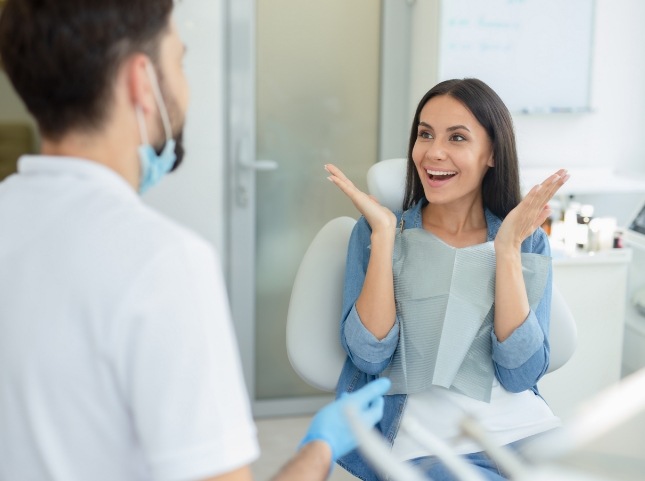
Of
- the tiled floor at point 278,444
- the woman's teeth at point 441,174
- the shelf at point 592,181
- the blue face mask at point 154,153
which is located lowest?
the tiled floor at point 278,444

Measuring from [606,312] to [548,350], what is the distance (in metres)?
1.04

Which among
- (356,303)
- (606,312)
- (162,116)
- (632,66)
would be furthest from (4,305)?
(632,66)

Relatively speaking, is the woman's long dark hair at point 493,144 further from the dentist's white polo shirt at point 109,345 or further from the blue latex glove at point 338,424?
the dentist's white polo shirt at point 109,345

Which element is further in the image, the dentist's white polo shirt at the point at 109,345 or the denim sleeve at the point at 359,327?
the denim sleeve at the point at 359,327

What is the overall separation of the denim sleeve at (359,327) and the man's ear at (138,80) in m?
0.79

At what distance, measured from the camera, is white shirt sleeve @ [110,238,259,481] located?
827mm

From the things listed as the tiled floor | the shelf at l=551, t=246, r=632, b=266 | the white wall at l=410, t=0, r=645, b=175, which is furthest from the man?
the white wall at l=410, t=0, r=645, b=175

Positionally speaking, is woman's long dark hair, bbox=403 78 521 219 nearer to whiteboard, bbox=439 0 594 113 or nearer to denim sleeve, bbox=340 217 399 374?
denim sleeve, bbox=340 217 399 374

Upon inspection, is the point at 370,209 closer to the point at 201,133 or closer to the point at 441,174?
the point at 441,174

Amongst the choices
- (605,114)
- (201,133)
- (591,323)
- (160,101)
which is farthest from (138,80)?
(605,114)

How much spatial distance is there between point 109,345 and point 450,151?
1.03 m

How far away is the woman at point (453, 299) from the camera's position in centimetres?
162

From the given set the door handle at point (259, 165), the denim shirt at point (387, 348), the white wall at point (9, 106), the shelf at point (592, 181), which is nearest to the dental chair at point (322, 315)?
the denim shirt at point (387, 348)

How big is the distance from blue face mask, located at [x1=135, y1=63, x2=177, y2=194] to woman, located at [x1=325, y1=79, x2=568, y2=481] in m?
0.66
